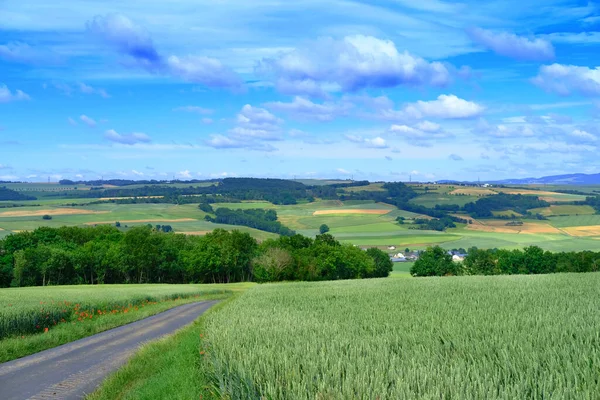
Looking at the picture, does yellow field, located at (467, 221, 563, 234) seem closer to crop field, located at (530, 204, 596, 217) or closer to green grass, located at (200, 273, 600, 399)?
Answer: crop field, located at (530, 204, 596, 217)

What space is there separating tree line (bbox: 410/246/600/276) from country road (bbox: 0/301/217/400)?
302ft

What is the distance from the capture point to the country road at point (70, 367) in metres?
12.7

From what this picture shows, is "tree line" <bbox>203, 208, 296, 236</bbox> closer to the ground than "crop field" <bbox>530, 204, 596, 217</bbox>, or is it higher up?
closer to the ground

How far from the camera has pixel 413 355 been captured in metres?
8.55

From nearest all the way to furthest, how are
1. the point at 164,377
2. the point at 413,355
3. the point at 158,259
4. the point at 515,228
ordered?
the point at 413,355, the point at 164,377, the point at 158,259, the point at 515,228

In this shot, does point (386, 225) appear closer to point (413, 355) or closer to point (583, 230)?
point (583, 230)

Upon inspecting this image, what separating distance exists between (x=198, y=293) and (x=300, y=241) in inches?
2117

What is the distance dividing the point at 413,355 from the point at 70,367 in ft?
38.5

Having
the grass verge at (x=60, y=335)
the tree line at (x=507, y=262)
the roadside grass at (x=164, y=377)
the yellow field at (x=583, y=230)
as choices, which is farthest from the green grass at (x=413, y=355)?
the yellow field at (x=583, y=230)

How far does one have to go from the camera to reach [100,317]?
92.2 feet

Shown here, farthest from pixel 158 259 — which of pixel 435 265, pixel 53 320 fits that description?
pixel 53 320

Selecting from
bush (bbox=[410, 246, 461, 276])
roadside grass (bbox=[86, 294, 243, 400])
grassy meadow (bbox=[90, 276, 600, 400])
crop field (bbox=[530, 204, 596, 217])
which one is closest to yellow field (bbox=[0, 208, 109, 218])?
bush (bbox=[410, 246, 461, 276])

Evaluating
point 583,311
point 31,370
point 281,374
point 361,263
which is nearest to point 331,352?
point 281,374

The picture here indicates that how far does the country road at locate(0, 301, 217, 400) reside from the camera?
41.7 ft
